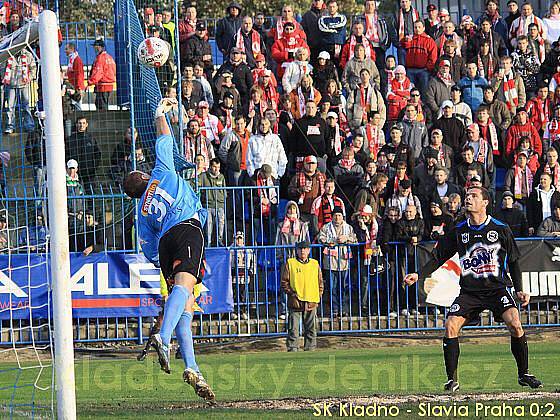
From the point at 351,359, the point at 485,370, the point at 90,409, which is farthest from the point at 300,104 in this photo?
the point at 90,409

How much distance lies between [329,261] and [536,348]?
150 inches

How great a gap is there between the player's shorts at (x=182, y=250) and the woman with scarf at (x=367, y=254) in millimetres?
8146

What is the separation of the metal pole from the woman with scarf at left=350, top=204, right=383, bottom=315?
10.3 meters

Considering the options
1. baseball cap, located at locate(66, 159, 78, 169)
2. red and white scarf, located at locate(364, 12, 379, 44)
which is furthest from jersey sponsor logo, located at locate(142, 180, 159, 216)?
red and white scarf, located at locate(364, 12, 379, 44)

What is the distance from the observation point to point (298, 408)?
8.88 meters

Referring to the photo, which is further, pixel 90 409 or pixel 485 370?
pixel 485 370

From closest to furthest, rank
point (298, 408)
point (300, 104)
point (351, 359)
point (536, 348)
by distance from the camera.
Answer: point (298, 408) < point (351, 359) < point (536, 348) < point (300, 104)

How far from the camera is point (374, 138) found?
19.0 metres

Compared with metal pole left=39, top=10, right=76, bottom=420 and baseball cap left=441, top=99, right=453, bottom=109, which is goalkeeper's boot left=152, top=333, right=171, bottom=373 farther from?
baseball cap left=441, top=99, right=453, bottom=109

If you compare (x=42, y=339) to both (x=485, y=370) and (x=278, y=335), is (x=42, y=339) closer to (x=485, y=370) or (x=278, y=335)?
(x=278, y=335)

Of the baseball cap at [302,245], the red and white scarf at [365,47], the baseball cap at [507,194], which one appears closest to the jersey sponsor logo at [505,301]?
the baseball cap at [302,245]

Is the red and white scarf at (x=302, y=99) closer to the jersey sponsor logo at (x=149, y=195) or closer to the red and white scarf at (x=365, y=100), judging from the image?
the red and white scarf at (x=365, y=100)

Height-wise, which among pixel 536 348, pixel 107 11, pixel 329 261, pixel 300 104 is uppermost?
pixel 107 11

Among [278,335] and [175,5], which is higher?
[175,5]
